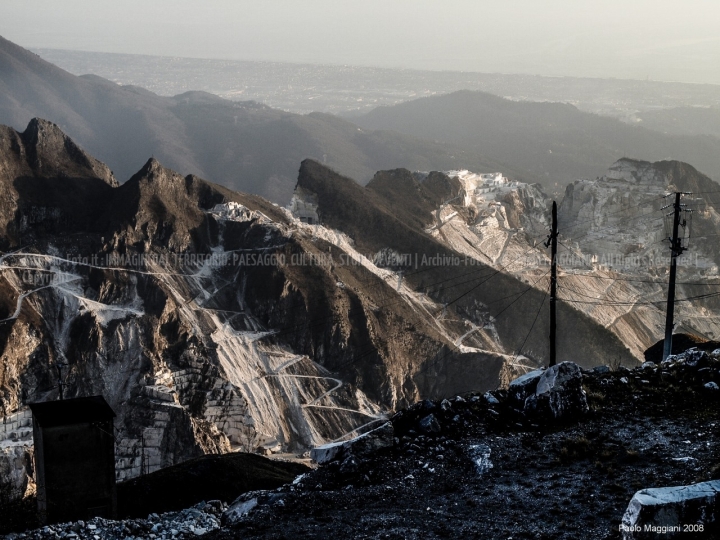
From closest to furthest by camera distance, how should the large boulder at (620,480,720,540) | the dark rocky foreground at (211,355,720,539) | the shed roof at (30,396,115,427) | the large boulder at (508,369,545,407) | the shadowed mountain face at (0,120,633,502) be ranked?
1. the large boulder at (620,480,720,540)
2. the dark rocky foreground at (211,355,720,539)
3. the large boulder at (508,369,545,407)
4. the shed roof at (30,396,115,427)
5. the shadowed mountain face at (0,120,633,502)

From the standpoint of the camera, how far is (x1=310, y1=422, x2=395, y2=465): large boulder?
18844 mm

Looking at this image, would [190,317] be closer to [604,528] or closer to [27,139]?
[27,139]

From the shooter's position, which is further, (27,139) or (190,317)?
(27,139)

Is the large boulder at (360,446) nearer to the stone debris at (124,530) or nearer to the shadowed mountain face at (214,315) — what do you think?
the stone debris at (124,530)

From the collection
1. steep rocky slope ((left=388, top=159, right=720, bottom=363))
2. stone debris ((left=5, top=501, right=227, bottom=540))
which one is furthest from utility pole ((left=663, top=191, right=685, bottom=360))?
steep rocky slope ((left=388, top=159, right=720, bottom=363))

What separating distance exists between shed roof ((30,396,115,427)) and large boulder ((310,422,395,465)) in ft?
20.2

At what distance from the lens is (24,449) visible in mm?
45906

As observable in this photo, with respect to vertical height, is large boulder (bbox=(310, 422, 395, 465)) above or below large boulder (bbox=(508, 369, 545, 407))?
below

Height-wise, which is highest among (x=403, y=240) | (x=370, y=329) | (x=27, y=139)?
(x=27, y=139)

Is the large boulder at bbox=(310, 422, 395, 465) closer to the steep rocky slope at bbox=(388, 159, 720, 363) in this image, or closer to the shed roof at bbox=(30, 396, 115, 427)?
the shed roof at bbox=(30, 396, 115, 427)

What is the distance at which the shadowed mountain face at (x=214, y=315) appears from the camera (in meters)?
53.6

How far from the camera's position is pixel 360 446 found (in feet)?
62.1

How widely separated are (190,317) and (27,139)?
70.7 ft

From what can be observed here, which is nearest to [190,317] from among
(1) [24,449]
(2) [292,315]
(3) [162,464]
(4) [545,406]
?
(2) [292,315]
